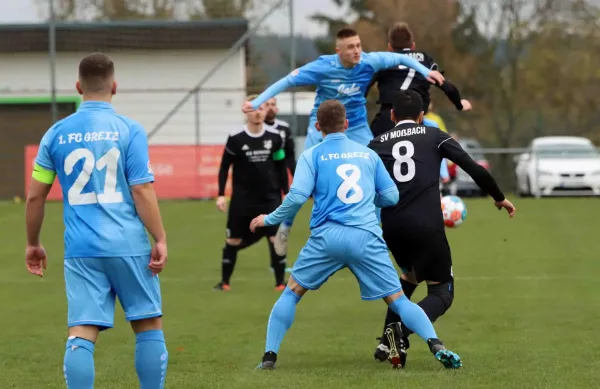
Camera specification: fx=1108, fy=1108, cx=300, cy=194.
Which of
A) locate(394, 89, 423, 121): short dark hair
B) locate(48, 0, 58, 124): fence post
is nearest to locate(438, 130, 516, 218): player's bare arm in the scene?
locate(394, 89, 423, 121): short dark hair

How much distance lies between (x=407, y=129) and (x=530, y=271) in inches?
244

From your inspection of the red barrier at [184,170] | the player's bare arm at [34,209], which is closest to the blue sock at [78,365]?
the player's bare arm at [34,209]

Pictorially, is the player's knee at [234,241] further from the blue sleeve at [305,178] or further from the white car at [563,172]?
the white car at [563,172]

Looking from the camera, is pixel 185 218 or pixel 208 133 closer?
pixel 185 218

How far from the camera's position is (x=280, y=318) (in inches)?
293

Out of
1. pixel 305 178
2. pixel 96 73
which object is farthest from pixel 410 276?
pixel 96 73

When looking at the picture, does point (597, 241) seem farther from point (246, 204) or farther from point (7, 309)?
point (7, 309)

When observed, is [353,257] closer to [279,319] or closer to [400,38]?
[279,319]

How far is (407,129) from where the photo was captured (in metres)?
7.75

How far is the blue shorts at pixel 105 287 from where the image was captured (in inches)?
223

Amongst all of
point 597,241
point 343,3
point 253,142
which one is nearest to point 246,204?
point 253,142

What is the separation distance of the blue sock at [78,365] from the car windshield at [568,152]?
23227 millimetres

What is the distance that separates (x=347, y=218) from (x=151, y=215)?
1.88 m

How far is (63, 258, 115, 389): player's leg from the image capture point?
567cm
